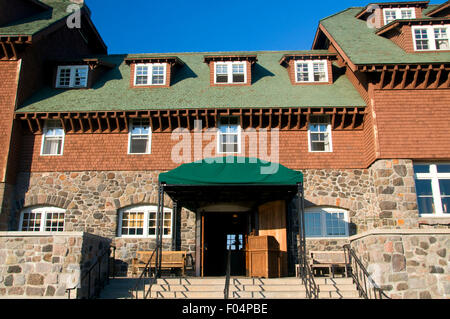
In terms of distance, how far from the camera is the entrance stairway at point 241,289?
1131cm

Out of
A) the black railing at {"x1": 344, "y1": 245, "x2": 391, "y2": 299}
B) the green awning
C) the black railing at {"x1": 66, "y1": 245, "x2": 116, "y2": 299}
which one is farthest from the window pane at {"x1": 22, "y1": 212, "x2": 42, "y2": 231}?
the black railing at {"x1": 344, "y1": 245, "x2": 391, "y2": 299}

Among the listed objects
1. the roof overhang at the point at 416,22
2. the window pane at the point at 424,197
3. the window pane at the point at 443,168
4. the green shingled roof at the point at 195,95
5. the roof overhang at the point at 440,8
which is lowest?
the window pane at the point at 424,197

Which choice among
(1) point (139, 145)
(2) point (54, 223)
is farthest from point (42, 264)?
(1) point (139, 145)

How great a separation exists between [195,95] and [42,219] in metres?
8.14

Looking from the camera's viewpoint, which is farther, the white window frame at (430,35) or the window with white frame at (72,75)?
the window with white frame at (72,75)

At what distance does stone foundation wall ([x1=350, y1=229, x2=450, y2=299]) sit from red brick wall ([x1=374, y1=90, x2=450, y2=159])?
4828 mm

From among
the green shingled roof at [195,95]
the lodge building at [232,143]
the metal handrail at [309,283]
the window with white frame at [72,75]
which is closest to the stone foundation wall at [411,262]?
the metal handrail at [309,283]

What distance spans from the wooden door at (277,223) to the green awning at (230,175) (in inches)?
71.1

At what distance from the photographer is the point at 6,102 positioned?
1702cm

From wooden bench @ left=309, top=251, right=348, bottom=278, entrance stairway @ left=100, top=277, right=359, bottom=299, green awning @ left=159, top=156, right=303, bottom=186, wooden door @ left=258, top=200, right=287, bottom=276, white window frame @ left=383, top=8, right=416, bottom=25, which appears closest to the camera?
entrance stairway @ left=100, top=277, right=359, bottom=299

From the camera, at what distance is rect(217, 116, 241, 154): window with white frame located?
1720 centimetres

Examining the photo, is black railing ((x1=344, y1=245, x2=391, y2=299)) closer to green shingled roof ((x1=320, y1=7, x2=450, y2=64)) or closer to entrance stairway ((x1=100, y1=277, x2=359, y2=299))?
entrance stairway ((x1=100, y1=277, x2=359, y2=299))

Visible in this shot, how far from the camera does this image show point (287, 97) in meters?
17.8

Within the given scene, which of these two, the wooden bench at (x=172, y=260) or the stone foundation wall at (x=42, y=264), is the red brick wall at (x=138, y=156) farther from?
the stone foundation wall at (x=42, y=264)
